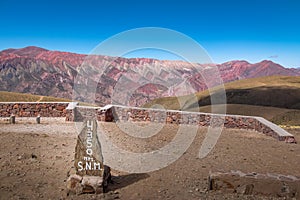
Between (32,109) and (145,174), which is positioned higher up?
(32,109)

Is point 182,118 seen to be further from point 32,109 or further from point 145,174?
point 32,109

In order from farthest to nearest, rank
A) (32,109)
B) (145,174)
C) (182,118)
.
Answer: (32,109) < (182,118) < (145,174)

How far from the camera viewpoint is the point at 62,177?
6.16m

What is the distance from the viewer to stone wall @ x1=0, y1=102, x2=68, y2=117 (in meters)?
15.5

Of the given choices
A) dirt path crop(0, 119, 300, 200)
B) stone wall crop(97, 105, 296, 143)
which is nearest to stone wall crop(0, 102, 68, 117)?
stone wall crop(97, 105, 296, 143)

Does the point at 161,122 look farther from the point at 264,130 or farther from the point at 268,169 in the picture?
the point at 268,169

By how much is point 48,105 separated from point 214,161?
1099 cm

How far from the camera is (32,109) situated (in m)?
15.6

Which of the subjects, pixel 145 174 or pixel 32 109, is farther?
pixel 32 109

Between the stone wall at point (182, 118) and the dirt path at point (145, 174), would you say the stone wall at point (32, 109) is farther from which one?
the dirt path at point (145, 174)

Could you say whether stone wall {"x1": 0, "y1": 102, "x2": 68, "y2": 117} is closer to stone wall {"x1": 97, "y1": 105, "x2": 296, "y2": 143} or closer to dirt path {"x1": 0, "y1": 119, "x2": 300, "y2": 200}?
stone wall {"x1": 97, "y1": 105, "x2": 296, "y2": 143}

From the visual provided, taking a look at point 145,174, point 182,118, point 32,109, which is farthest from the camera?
point 32,109

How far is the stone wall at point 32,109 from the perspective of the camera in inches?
611

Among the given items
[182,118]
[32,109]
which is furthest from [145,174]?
[32,109]
